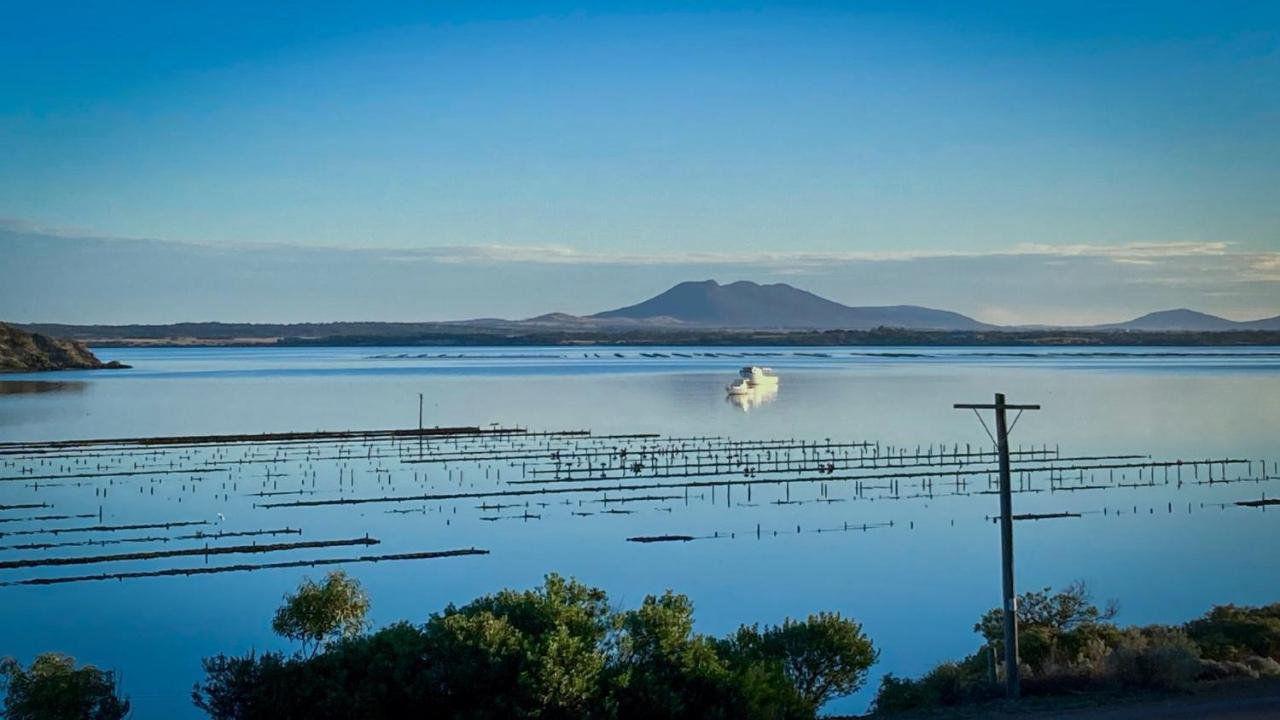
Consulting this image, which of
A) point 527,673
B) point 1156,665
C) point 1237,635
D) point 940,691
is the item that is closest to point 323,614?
point 527,673

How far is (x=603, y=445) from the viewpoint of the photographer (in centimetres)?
3944

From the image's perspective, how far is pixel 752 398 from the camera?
62.8m

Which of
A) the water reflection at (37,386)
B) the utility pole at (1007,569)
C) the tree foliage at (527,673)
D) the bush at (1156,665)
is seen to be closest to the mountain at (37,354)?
the water reflection at (37,386)

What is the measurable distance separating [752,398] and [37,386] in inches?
1705

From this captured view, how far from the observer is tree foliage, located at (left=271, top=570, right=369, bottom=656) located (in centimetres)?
1384

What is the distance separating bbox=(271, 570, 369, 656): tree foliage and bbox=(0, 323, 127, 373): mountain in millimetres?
87141

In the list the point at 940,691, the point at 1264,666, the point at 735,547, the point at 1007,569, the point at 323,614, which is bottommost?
the point at 735,547

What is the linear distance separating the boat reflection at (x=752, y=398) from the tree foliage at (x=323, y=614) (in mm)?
41771

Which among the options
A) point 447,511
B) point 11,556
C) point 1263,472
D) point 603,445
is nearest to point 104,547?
point 11,556

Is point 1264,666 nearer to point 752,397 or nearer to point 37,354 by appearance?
point 752,397

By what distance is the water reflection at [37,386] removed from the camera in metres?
68.6

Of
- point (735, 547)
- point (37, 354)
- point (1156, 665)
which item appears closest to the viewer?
point (1156, 665)

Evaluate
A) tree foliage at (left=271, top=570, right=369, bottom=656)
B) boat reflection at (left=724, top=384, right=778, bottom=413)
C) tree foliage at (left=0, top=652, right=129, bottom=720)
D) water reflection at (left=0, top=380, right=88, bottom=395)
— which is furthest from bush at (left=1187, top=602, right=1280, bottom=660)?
water reflection at (left=0, top=380, right=88, bottom=395)

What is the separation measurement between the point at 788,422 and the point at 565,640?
40.1 metres
